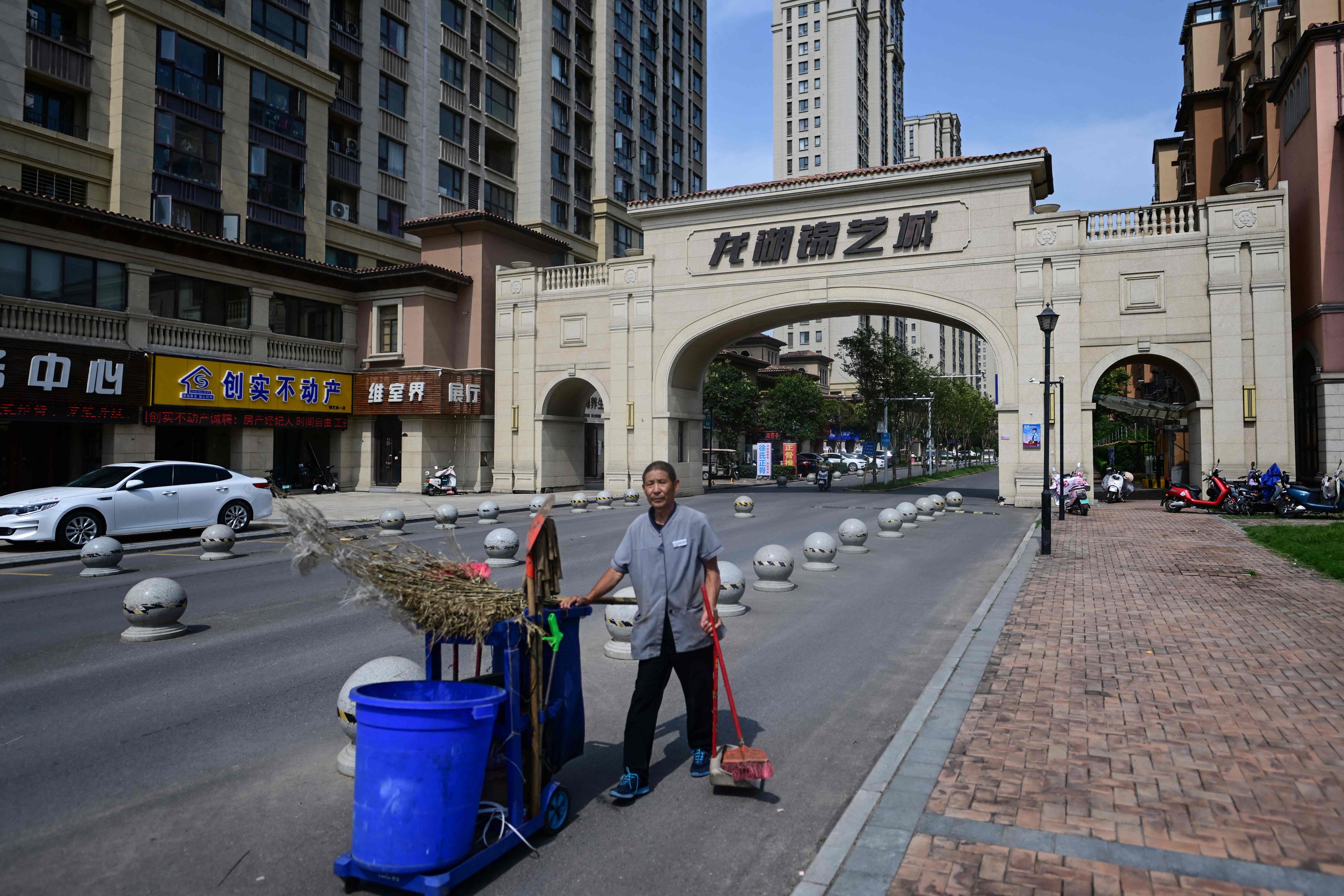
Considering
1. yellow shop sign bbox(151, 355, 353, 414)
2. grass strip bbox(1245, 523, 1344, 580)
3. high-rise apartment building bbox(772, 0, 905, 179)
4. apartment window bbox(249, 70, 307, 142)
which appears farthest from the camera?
high-rise apartment building bbox(772, 0, 905, 179)

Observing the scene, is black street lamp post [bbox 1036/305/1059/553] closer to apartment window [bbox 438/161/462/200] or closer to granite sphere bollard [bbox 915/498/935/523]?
granite sphere bollard [bbox 915/498/935/523]

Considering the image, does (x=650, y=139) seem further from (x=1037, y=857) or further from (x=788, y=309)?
(x=1037, y=857)

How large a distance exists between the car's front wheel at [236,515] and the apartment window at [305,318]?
14261 mm

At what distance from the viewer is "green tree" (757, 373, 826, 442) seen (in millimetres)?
60781

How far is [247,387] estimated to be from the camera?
28734 millimetres

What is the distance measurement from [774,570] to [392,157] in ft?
116

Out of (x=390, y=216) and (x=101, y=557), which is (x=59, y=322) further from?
(x=390, y=216)

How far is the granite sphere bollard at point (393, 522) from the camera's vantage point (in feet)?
62.7

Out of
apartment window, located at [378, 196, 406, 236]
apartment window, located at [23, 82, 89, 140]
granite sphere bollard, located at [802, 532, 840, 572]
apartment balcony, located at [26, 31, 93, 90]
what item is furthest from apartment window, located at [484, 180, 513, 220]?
granite sphere bollard, located at [802, 532, 840, 572]

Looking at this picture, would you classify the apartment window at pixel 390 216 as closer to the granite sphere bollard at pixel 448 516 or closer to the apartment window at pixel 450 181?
the apartment window at pixel 450 181

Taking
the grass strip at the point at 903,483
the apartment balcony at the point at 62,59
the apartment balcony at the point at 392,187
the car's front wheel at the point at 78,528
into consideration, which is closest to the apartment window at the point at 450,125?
the apartment balcony at the point at 392,187

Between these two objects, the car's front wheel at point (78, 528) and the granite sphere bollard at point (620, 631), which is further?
the car's front wheel at point (78, 528)

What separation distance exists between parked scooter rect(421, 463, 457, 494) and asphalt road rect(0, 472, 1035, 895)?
67.8 feet

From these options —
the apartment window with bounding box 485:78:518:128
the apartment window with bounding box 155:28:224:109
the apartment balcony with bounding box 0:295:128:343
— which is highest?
the apartment window with bounding box 485:78:518:128
